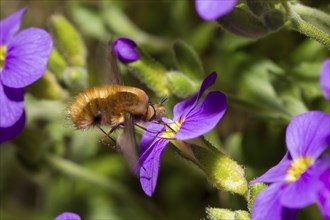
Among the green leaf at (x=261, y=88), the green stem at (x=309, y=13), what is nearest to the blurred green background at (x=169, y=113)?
the green leaf at (x=261, y=88)

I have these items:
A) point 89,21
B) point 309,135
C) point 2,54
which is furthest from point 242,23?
point 89,21

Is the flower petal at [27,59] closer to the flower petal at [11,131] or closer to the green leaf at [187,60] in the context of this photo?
the flower petal at [11,131]

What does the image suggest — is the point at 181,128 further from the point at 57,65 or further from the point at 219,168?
the point at 57,65

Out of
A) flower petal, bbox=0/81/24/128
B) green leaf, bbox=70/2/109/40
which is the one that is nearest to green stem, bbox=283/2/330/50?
flower petal, bbox=0/81/24/128

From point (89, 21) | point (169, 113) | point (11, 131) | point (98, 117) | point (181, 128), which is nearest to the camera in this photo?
point (98, 117)

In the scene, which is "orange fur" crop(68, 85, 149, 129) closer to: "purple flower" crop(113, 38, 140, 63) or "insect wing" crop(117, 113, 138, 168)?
"insect wing" crop(117, 113, 138, 168)

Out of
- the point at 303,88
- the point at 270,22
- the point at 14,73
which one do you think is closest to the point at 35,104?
the point at 14,73
